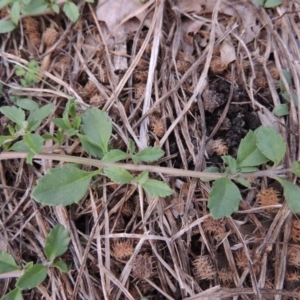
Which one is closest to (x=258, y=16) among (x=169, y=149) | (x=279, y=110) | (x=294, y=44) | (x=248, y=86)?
(x=294, y=44)

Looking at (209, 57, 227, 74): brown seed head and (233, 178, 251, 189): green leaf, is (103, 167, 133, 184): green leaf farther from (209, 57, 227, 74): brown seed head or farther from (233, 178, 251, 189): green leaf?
(209, 57, 227, 74): brown seed head

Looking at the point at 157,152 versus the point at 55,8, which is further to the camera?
the point at 55,8

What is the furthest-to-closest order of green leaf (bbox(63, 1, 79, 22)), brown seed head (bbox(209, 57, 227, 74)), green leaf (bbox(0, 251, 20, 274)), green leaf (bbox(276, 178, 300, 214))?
green leaf (bbox(63, 1, 79, 22)), brown seed head (bbox(209, 57, 227, 74)), green leaf (bbox(0, 251, 20, 274)), green leaf (bbox(276, 178, 300, 214))

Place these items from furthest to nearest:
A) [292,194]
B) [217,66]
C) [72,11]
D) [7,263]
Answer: [72,11]
[217,66]
[7,263]
[292,194]

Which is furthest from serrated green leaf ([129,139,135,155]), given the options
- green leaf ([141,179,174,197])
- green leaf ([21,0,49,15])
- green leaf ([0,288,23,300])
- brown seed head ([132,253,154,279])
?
green leaf ([21,0,49,15])

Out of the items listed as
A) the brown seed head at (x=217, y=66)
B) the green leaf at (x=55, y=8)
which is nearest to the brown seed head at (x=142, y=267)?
the brown seed head at (x=217, y=66)

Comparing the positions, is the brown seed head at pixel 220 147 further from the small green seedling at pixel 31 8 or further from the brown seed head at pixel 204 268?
the small green seedling at pixel 31 8

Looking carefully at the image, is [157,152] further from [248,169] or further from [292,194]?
[292,194]

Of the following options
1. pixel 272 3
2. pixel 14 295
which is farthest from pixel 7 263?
pixel 272 3
